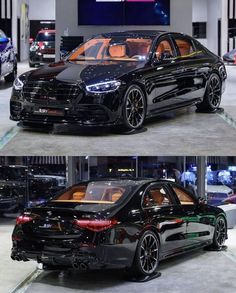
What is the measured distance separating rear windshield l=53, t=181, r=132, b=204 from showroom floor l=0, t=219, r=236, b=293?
2.34ft

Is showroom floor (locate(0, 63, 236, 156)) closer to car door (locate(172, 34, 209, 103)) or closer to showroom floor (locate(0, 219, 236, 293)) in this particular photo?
car door (locate(172, 34, 209, 103))

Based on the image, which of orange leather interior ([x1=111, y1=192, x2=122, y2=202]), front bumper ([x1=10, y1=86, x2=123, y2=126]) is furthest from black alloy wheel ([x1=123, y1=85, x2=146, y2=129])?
orange leather interior ([x1=111, y1=192, x2=122, y2=202])

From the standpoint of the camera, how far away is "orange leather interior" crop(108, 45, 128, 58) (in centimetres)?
893

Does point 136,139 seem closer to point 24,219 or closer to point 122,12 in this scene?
point 24,219

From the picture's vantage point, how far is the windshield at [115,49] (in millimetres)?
8836

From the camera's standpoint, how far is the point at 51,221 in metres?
6.20

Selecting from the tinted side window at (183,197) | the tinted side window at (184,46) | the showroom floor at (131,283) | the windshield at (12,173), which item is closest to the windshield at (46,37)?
the windshield at (12,173)

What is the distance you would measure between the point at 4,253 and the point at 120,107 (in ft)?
7.10

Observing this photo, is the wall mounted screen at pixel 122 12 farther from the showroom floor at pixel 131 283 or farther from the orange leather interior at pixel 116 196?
the orange leather interior at pixel 116 196

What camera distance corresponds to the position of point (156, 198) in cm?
698

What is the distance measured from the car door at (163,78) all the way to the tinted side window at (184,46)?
20 cm

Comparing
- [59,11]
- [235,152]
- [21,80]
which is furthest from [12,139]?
[59,11]

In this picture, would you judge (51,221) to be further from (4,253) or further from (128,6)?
(128,6)

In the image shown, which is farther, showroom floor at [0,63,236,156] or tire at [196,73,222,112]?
tire at [196,73,222,112]
